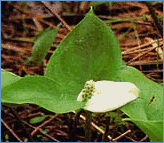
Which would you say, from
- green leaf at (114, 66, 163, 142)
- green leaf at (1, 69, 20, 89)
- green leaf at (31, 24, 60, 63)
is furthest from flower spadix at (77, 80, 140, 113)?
green leaf at (31, 24, 60, 63)

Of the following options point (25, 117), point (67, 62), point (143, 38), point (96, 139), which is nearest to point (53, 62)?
point (67, 62)

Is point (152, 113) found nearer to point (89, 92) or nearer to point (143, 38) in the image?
point (89, 92)

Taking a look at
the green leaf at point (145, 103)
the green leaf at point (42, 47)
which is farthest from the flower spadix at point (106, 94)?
the green leaf at point (42, 47)

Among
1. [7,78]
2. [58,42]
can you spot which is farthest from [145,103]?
[58,42]

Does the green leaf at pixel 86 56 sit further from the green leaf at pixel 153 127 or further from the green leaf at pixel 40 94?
the green leaf at pixel 153 127

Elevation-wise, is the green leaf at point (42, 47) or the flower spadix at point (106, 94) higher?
the green leaf at point (42, 47)

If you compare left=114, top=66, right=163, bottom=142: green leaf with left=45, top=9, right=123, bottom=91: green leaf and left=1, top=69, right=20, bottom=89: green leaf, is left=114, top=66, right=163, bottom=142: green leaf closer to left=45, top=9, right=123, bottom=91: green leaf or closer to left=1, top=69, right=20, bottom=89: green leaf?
left=45, top=9, right=123, bottom=91: green leaf

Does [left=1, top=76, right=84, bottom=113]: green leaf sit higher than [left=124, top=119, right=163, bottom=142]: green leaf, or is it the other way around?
[left=1, top=76, right=84, bottom=113]: green leaf
